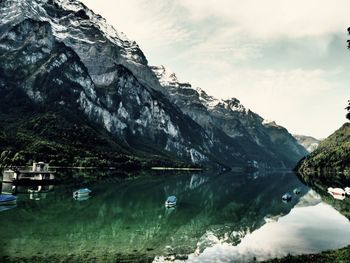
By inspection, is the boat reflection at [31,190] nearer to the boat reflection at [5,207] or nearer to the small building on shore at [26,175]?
the small building on shore at [26,175]

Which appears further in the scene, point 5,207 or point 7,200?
point 7,200

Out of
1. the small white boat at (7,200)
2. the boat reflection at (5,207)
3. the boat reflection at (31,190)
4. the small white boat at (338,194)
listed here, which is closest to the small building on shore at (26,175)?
the boat reflection at (31,190)

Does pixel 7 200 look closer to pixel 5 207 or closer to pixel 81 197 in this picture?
pixel 5 207

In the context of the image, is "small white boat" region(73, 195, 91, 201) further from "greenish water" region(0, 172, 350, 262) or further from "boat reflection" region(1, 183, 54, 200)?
"boat reflection" region(1, 183, 54, 200)

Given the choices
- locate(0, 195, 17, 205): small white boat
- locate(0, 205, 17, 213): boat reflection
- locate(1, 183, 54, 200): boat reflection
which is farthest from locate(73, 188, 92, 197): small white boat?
locate(0, 205, 17, 213): boat reflection

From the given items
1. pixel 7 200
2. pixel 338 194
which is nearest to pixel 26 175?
pixel 7 200

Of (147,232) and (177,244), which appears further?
(147,232)

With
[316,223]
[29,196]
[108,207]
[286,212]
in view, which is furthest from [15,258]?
[286,212]

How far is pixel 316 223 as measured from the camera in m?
106

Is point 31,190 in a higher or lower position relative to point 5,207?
higher

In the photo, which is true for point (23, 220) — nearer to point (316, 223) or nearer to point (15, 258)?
point (15, 258)

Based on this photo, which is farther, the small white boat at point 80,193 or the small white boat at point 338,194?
the small white boat at point 338,194

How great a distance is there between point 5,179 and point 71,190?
39556 mm

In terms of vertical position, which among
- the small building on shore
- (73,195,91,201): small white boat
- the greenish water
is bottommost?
the greenish water
